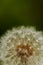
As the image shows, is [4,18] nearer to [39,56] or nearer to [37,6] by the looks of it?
[37,6]

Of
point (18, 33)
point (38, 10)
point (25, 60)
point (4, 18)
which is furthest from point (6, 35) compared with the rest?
point (38, 10)

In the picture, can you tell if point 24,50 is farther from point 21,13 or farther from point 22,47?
point 21,13

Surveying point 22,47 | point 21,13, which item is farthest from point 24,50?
point 21,13

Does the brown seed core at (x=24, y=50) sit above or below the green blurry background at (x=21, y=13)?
below

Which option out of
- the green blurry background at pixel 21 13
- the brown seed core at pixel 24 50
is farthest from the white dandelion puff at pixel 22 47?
the green blurry background at pixel 21 13

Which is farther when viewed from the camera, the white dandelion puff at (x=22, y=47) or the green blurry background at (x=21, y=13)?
the green blurry background at (x=21, y=13)

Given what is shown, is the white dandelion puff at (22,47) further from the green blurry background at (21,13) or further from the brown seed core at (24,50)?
the green blurry background at (21,13)
